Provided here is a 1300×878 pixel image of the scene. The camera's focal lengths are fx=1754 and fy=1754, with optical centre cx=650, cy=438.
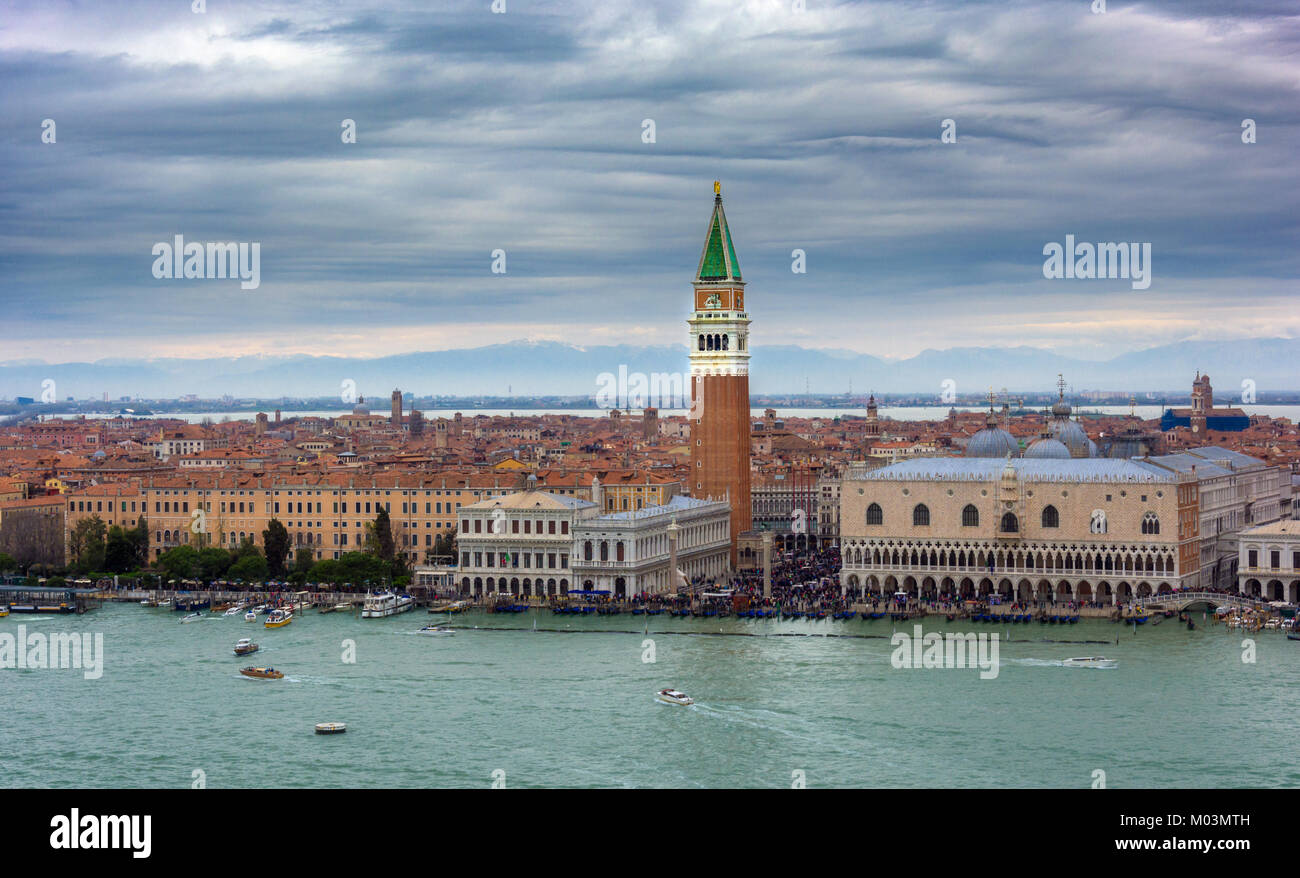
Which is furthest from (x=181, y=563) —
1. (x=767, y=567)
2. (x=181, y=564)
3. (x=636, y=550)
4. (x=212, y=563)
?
(x=767, y=567)

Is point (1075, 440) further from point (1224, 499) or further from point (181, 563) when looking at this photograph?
point (181, 563)

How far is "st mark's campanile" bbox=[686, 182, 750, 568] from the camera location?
3716cm

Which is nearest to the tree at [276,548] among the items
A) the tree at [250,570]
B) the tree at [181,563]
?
the tree at [250,570]

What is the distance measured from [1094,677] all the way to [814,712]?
457cm

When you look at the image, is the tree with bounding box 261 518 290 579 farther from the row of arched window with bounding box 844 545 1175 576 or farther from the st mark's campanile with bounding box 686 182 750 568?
the row of arched window with bounding box 844 545 1175 576

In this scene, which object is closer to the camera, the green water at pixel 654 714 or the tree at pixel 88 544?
the green water at pixel 654 714

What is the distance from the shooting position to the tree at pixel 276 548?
35.4 meters

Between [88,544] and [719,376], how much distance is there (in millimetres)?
13801

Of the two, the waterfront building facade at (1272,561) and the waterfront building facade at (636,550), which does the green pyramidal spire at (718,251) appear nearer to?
the waterfront building facade at (636,550)

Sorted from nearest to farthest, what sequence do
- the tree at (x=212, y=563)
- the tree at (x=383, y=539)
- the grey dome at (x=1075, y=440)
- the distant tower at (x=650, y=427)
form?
the tree at (x=212, y=563) → the tree at (x=383, y=539) → the grey dome at (x=1075, y=440) → the distant tower at (x=650, y=427)

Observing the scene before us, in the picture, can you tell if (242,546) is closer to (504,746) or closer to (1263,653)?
(504,746)

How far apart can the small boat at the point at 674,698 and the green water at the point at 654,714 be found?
17cm

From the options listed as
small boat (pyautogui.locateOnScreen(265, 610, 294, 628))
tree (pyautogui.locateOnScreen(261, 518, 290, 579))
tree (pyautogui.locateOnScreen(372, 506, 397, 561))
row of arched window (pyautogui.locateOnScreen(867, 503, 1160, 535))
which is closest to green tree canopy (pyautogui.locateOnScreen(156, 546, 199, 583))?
tree (pyautogui.locateOnScreen(261, 518, 290, 579))
